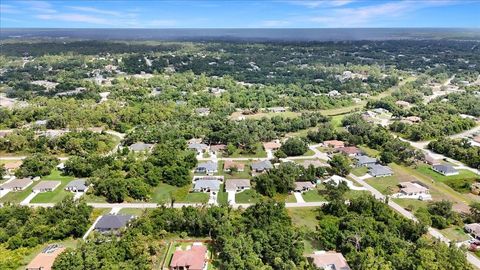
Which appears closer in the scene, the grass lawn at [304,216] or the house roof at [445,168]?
the grass lawn at [304,216]

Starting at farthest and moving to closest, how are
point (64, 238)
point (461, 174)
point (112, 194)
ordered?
point (461, 174) → point (112, 194) → point (64, 238)

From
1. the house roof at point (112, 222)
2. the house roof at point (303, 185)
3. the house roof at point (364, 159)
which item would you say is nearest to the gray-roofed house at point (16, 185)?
the house roof at point (112, 222)

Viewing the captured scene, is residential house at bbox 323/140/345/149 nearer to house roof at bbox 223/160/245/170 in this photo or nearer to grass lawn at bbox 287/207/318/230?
house roof at bbox 223/160/245/170

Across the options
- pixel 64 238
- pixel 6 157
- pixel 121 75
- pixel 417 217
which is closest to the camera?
pixel 64 238

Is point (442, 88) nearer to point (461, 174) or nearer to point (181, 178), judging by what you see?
point (461, 174)

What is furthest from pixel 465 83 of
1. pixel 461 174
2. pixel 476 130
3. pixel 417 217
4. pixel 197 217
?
pixel 197 217

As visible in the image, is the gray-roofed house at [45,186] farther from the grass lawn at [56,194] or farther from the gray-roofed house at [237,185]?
the gray-roofed house at [237,185]
